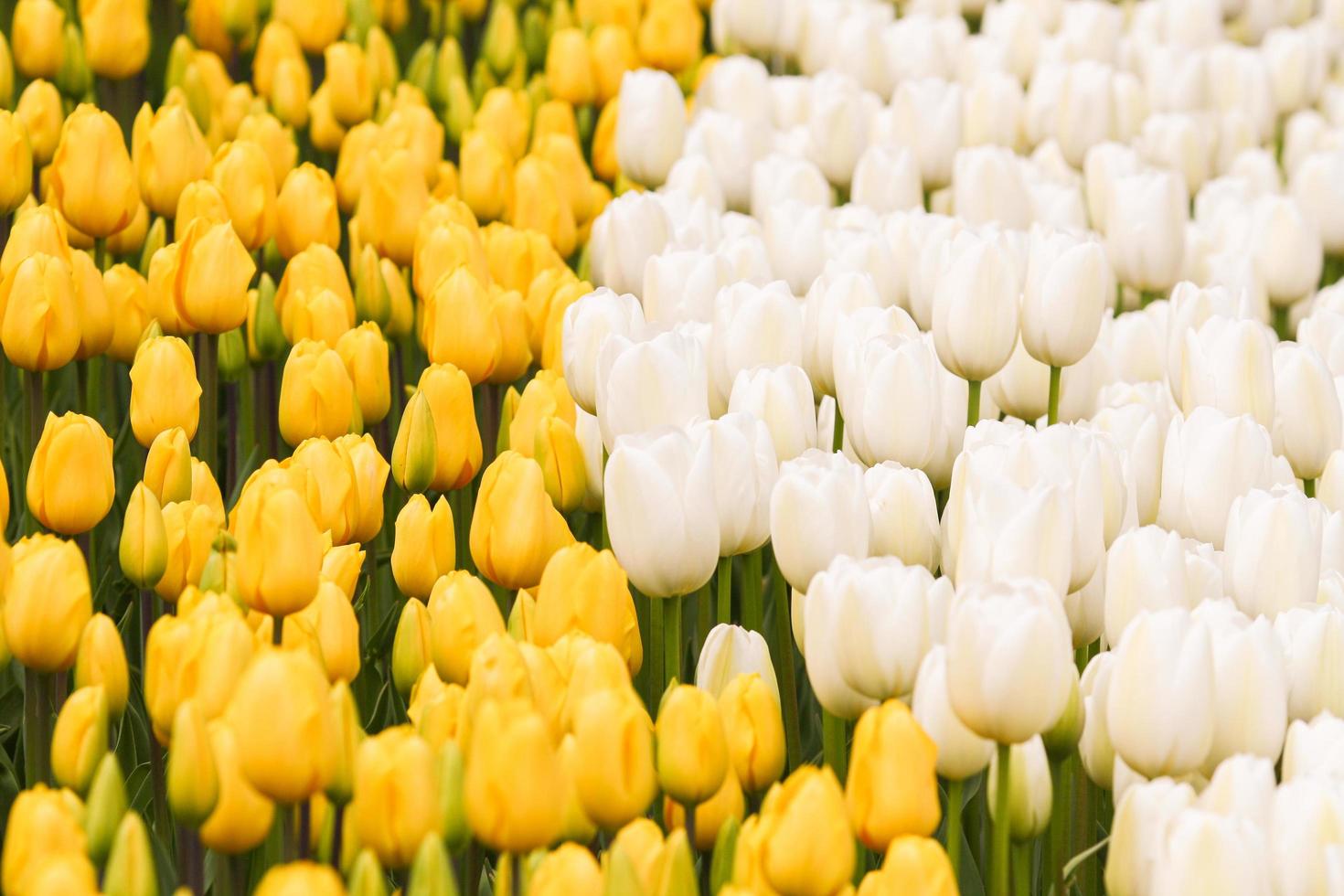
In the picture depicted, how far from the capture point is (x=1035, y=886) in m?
1.97

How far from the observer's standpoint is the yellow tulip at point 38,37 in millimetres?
3102

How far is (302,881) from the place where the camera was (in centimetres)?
126

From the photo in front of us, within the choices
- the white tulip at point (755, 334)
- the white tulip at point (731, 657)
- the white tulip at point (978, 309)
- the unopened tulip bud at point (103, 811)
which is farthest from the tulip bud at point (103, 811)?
the white tulip at point (978, 309)

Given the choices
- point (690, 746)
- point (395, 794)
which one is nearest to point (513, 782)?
point (395, 794)

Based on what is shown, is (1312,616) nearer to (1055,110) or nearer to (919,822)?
(919,822)

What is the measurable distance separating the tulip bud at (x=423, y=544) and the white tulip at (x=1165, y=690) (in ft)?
2.53

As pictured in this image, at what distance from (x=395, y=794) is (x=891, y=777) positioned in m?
0.41

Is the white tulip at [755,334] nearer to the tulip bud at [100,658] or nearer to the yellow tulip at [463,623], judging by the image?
the yellow tulip at [463,623]

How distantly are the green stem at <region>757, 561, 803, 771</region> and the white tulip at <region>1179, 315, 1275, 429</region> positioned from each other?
62 cm

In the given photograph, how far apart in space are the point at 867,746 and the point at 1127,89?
3.02m

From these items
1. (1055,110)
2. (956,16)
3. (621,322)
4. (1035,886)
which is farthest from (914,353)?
(956,16)

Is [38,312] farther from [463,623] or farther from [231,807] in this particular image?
[231,807]

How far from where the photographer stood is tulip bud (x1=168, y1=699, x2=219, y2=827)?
1373 mm

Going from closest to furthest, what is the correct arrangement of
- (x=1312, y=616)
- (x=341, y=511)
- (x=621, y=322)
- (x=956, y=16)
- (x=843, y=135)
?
(x=1312, y=616) → (x=341, y=511) → (x=621, y=322) → (x=843, y=135) → (x=956, y=16)
